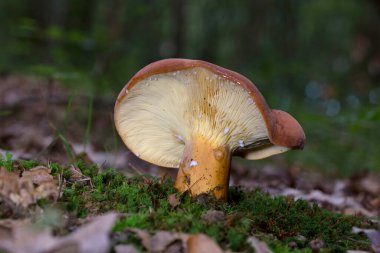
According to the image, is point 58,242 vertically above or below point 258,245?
above

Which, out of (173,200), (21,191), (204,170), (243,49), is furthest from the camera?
(243,49)

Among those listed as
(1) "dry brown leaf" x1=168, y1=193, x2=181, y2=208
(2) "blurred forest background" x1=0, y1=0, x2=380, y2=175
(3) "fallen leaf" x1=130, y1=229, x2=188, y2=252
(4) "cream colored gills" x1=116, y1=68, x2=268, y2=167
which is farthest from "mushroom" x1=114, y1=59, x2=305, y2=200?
(2) "blurred forest background" x1=0, y1=0, x2=380, y2=175

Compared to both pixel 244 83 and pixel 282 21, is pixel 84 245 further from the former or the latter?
pixel 282 21

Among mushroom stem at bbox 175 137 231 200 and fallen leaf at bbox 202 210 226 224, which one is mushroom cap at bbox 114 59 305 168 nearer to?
mushroom stem at bbox 175 137 231 200

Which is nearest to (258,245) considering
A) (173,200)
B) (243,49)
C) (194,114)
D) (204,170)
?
(173,200)

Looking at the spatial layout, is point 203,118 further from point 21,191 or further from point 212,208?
point 21,191
